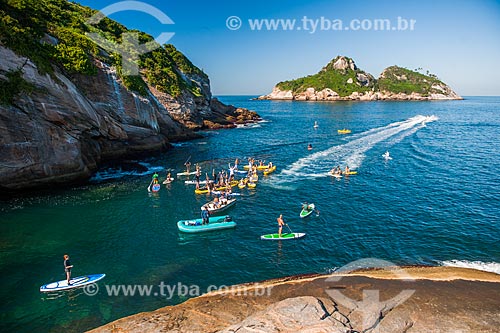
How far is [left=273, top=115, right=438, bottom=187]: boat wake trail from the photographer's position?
44.5 meters

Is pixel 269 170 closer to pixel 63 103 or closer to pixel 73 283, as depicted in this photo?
pixel 63 103

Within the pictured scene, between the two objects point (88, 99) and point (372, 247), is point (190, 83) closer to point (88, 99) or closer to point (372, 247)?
point (88, 99)

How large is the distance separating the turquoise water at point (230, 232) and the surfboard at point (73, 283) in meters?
0.50

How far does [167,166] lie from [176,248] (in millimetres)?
25197

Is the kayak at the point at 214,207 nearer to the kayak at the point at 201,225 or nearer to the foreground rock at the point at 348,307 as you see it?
the kayak at the point at 201,225

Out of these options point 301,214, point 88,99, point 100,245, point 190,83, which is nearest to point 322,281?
point 301,214

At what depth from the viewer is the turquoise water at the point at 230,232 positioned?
65.8 feet

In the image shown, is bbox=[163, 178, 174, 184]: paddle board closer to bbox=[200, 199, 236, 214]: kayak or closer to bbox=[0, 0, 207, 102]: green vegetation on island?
bbox=[200, 199, 236, 214]: kayak

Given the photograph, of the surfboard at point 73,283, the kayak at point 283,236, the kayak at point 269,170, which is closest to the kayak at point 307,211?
the kayak at point 283,236

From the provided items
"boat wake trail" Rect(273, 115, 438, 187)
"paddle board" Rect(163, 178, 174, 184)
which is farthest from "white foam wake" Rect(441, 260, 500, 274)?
"paddle board" Rect(163, 178, 174, 184)

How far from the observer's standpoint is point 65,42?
145ft

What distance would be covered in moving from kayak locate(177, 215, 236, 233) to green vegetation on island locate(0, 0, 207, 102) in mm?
23783

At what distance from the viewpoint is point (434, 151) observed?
5888 centimetres

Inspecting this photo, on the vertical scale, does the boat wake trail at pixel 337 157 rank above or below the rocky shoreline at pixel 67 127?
below
